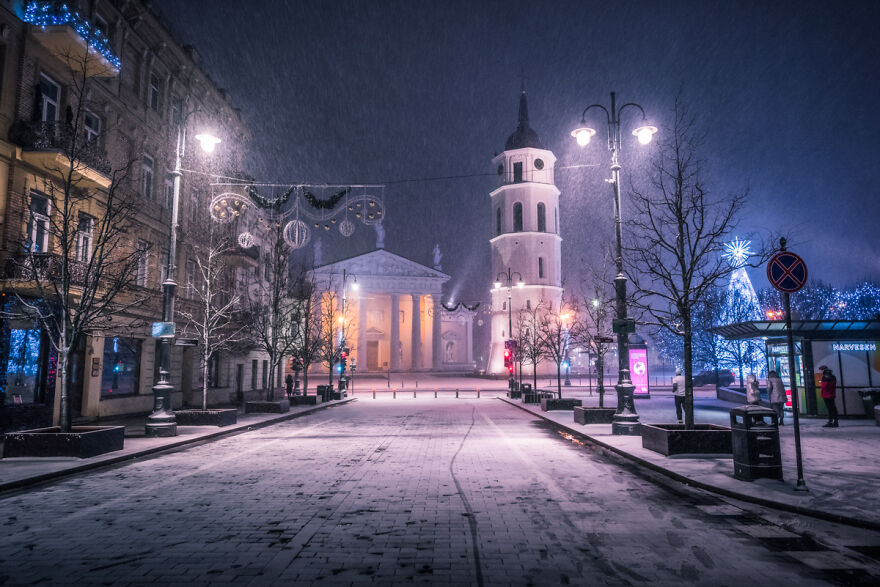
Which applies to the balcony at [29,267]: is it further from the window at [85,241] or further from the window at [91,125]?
the window at [91,125]

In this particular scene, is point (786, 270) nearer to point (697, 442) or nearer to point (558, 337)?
point (697, 442)

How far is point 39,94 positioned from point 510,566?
19.2 metres

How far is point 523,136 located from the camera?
7000 centimetres

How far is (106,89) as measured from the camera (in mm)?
20578

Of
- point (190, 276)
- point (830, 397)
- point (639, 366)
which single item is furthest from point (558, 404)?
point (190, 276)

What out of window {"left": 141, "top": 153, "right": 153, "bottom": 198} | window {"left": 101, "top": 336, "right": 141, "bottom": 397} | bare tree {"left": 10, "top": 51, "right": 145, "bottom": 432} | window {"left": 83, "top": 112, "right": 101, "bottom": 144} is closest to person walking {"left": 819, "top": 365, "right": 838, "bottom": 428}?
bare tree {"left": 10, "top": 51, "right": 145, "bottom": 432}

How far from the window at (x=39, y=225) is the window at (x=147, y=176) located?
20.2 feet

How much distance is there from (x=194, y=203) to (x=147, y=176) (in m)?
3.83

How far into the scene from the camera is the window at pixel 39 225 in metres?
16.5

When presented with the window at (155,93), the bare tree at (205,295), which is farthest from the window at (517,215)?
the window at (155,93)

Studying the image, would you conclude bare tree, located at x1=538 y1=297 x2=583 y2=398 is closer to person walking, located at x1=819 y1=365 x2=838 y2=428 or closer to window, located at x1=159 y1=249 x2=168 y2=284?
person walking, located at x1=819 y1=365 x2=838 y2=428

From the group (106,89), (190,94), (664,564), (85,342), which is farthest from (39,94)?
(664,564)

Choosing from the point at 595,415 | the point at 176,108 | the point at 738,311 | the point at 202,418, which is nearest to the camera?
the point at 202,418

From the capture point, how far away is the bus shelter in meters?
20.1
